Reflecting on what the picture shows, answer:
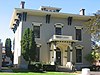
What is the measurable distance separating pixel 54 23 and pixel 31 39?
636 cm

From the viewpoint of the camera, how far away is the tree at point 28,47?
111ft

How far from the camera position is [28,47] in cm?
3400

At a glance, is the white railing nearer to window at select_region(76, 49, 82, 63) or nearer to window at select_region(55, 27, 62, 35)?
window at select_region(55, 27, 62, 35)

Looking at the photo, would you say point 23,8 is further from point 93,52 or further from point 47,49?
point 93,52

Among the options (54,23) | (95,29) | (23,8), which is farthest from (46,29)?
(95,29)

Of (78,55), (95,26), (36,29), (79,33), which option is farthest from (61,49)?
(95,26)

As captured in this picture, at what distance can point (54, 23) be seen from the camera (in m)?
39.0

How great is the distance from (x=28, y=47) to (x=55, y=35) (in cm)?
489

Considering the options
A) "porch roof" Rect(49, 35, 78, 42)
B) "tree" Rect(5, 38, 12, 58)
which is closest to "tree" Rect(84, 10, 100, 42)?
"porch roof" Rect(49, 35, 78, 42)

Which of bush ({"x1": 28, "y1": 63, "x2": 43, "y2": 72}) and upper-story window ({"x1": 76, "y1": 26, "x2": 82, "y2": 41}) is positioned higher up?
upper-story window ({"x1": 76, "y1": 26, "x2": 82, "y2": 41})

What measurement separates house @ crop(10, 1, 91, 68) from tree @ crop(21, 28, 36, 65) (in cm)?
266

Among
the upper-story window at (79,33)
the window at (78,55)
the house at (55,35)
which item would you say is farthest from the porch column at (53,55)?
the upper-story window at (79,33)

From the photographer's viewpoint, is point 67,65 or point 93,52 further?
point 93,52

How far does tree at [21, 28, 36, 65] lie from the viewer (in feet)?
111
